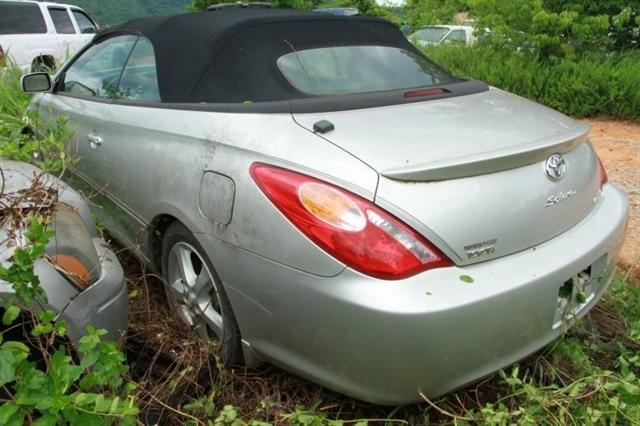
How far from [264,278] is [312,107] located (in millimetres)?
698

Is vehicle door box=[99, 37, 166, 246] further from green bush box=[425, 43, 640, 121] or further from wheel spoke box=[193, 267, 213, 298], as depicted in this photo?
green bush box=[425, 43, 640, 121]

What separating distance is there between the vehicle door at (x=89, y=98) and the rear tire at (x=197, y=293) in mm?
761

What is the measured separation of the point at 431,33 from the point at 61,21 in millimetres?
8654

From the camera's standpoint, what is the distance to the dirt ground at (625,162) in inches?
138

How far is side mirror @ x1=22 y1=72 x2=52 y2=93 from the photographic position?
352 cm

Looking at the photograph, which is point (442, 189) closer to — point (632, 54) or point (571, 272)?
point (571, 272)

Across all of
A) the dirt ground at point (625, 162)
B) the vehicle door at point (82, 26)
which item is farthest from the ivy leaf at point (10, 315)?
the vehicle door at point (82, 26)

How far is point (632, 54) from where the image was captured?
7406 millimetres

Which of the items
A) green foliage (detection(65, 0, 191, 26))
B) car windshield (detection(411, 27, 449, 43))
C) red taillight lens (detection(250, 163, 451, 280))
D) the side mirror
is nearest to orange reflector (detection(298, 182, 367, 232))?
red taillight lens (detection(250, 163, 451, 280))

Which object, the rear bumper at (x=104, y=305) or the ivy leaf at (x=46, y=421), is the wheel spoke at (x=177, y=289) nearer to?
the rear bumper at (x=104, y=305)

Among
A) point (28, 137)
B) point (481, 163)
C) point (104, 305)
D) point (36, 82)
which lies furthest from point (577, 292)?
point (36, 82)

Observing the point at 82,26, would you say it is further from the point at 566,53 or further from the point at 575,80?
the point at 575,80

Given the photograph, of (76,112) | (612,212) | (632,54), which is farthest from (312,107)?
(632,54)

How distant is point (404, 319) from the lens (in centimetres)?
159
